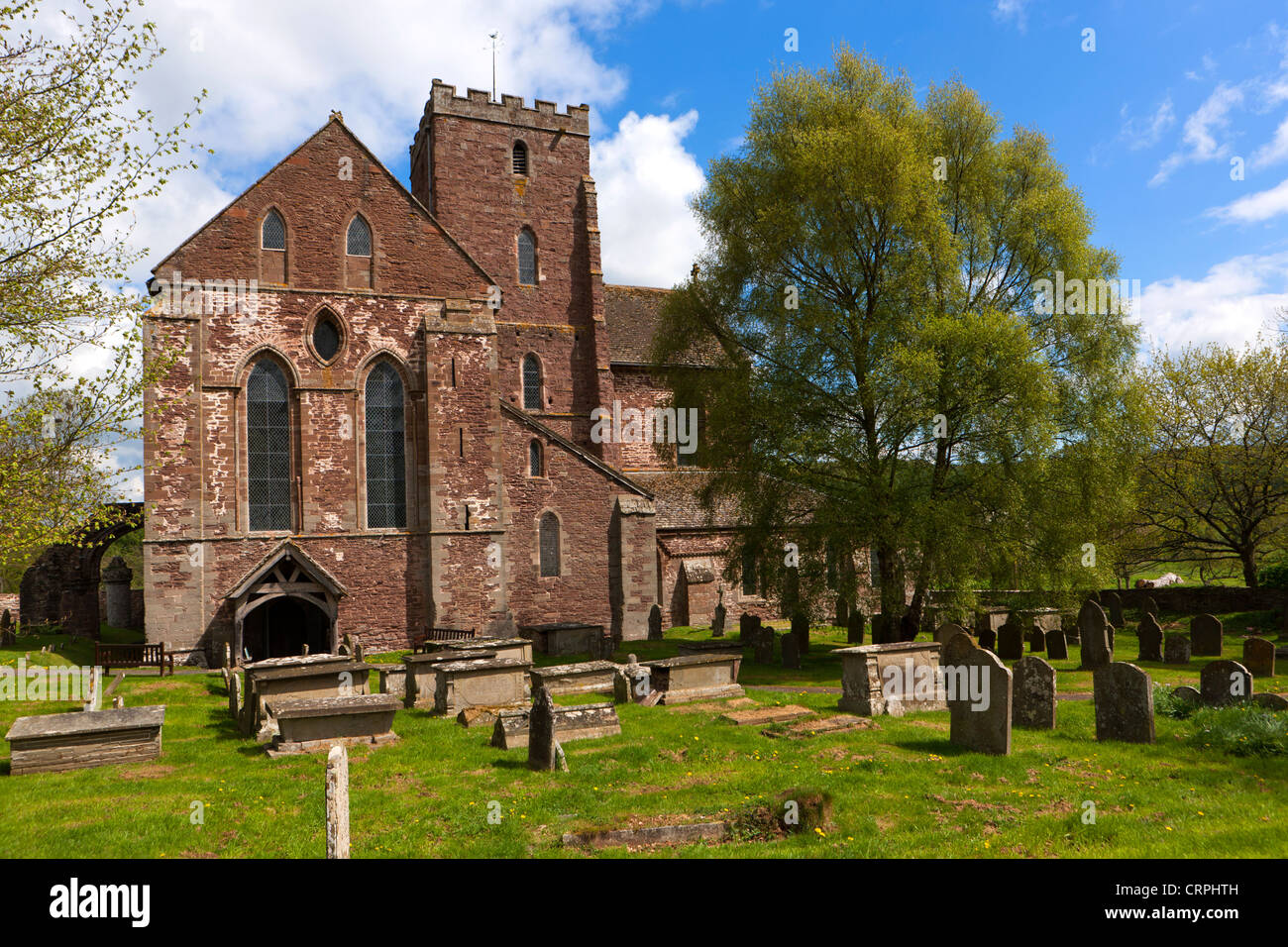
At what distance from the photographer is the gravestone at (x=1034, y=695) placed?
12.2 m

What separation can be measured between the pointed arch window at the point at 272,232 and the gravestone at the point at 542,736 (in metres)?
18.2

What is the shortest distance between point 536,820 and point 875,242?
1703 cm

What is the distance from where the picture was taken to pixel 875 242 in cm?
2100

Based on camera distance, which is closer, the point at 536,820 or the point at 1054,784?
the point at 536,820

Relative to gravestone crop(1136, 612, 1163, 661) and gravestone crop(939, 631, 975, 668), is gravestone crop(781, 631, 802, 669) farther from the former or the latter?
gravestone crop(1136, 612, 1163, 661)

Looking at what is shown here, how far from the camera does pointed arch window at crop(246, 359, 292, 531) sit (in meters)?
23.4

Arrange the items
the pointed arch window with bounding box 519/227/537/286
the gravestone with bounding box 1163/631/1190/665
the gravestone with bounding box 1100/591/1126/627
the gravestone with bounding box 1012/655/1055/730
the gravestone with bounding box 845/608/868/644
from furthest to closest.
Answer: the pointed arch window with bounding box 519/227/537/286, the gravestone with bounding box 1100/591/1126/627, the gravestone with bounding box 845/608/868/644, the gravestone with bounding box 1163/631/1190/665, the gravestone with bounding box 1012/655/1055/730

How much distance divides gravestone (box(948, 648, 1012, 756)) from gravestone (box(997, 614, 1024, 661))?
32.8 ft

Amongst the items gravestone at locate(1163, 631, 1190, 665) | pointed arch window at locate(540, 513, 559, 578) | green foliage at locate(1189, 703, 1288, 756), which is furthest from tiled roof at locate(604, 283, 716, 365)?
green foliage at locate(1189, 703, 1288, 756)

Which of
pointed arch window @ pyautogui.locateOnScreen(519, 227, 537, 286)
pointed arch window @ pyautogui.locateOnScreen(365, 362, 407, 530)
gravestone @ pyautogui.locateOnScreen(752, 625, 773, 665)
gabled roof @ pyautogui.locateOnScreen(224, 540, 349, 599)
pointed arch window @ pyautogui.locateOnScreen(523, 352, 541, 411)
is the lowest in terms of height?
gravestone @ pyautogui.locateOnScreen(752, 625, 773, 665)

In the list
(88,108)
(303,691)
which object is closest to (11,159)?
(88,108)

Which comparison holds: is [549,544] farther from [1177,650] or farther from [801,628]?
[1177,650]

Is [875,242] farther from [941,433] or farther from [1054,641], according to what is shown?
[1054,641]

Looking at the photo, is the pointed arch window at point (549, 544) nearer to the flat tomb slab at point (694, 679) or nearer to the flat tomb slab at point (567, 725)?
the flat tomb slab at point (694, 679)
